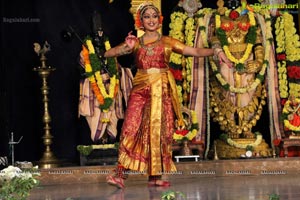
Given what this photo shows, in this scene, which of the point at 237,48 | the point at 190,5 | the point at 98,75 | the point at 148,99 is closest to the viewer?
the point at 148,99

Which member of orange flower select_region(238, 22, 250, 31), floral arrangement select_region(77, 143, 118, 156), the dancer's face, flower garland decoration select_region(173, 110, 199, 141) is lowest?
floral arrangement select_region(77, 143, 118, 156)

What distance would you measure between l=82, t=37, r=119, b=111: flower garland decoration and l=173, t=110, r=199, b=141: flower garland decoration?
90 cm

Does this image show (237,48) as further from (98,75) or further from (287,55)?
(98,75)

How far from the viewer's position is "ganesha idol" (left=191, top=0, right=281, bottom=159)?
470 inches

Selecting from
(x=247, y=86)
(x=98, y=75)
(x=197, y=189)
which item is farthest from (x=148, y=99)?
(x=247, y=86)

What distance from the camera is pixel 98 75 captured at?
11609 millimetres

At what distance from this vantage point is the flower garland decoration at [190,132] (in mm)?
11805

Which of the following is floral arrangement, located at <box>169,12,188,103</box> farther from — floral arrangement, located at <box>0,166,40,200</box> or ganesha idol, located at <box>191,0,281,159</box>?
floral arrangement, located at <box>0,166,40,200</box>

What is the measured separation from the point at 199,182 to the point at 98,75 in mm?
2241

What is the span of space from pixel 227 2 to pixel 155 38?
10.9 feet

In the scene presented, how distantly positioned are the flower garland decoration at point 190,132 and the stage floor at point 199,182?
766 millimetres

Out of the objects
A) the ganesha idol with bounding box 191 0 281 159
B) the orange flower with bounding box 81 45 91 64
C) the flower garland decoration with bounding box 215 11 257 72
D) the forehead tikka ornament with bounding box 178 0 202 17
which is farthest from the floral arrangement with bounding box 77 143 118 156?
the forehead tikka ornament with bounding box 178 0 202 17

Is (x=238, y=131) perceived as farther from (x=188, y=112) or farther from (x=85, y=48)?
(x=85, y=48)

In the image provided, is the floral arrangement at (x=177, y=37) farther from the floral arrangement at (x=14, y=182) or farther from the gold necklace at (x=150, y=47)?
the floral arrangement at (x=14, y=182)
